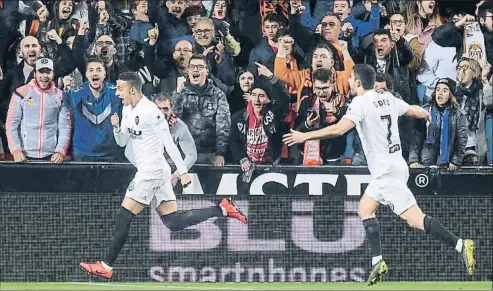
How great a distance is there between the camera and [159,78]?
14.1 meters

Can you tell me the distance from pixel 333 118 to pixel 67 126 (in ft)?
7.67

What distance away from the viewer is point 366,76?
1352 cm

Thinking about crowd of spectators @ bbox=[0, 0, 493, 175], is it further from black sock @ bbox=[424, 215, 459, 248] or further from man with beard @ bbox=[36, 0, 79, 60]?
black sock @ bbox=[424, 215, 459, 248]

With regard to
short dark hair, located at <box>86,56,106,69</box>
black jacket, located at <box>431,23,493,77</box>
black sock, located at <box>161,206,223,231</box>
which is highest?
black jacket, located at <box>431,23,493,77</box>

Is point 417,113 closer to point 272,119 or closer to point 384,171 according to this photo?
point 384,171

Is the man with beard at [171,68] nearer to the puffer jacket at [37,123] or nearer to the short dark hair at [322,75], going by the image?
the puffer jacket at [37,123]

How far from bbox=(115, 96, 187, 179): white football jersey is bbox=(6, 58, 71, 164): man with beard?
55 centimetres

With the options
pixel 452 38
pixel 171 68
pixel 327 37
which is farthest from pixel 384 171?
pixel 171 68

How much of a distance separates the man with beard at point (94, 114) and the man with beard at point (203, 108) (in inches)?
23.3

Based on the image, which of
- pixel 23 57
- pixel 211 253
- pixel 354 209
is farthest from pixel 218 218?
pixel 23 57

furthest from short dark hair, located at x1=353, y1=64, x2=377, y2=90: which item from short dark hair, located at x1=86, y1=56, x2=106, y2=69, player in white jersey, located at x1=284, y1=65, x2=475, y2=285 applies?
short dark hair, located at x1=86, y1=56, x2=106, y2=69

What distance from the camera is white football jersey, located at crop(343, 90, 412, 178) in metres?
13.3

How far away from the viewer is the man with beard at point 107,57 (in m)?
14.0

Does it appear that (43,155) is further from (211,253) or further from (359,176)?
(359,176)
